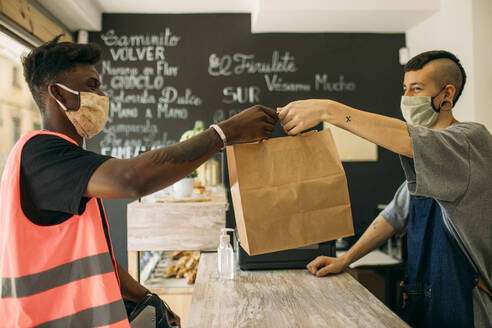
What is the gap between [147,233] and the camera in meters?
2.18

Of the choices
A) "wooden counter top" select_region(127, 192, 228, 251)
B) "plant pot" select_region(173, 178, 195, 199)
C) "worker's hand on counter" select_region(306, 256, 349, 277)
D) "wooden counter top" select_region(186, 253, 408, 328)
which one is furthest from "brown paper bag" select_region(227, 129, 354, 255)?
"plant pot" select_region(173, 178, 195, 199)

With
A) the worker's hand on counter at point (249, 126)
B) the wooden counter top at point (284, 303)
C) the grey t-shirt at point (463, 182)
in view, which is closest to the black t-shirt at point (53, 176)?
the worker's hand on counter at point (249, 126)

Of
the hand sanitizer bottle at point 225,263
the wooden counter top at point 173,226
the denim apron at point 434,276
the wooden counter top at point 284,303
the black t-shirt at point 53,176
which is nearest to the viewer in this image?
the black t-shirt at point 53,176

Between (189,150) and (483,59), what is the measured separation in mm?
2976

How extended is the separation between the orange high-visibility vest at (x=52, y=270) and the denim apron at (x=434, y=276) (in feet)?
3.44

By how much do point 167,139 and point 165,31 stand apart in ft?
3.71

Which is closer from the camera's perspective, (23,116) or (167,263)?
(167,263)

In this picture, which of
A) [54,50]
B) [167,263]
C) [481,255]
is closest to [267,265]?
[481,255]

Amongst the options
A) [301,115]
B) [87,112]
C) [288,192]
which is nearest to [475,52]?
[301,115]

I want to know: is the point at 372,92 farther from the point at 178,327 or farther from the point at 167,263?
the point at 178,327

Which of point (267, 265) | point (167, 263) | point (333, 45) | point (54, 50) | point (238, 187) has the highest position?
point (333, 45)

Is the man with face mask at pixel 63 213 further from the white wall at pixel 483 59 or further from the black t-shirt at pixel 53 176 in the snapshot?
the white wall at pixel 483 59

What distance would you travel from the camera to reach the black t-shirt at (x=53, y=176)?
2.93 feet

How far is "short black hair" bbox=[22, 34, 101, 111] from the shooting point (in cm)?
107
